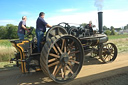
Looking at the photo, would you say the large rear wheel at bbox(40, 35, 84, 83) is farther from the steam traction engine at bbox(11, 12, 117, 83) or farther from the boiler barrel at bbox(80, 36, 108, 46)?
the boiler barrel at bbox(80, 36, 108, 46)

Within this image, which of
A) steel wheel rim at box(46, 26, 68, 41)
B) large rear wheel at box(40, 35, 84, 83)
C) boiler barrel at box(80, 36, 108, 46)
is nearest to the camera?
large rear wheel at box(40, 35, 84, 83)

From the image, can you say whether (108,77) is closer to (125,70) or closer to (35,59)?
(125,70)

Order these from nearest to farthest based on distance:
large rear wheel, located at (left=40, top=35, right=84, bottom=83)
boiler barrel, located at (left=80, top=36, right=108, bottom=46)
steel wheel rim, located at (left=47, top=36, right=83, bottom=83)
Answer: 1. large rear wheel, located at (left=40, top=35, right=84, bottom=83)
2. steel wheel rim, located at (left=47, top=36, right=83, bottom=83)
3. boiler barrel, located at (left=80, top=36, right=108, bottom=46)

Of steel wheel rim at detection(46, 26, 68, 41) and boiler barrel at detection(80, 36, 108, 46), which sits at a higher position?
steel wheel rim at detection(46, 26, 68, 41)

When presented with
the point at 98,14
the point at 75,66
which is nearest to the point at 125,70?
the point at 75,66

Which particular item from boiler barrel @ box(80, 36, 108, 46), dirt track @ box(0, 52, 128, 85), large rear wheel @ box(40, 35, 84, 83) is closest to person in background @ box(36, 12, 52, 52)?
large rear wheel @ box(40, 35, 84, 83)

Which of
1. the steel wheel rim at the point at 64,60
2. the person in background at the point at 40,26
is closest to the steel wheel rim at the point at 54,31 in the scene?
the person in background at the point at 40,26

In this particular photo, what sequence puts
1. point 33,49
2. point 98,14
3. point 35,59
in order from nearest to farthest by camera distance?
1. point 35,59
2. point 33,49
3. point 98,14

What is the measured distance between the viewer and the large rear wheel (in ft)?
11.6

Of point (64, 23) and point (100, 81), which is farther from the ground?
point (64, 23)

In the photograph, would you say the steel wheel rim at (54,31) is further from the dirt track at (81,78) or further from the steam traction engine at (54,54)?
the dirt track at (81,78)

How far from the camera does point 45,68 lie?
3.53 m

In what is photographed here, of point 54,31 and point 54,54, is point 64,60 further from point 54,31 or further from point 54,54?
point 54,31

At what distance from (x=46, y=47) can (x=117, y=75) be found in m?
2.87
